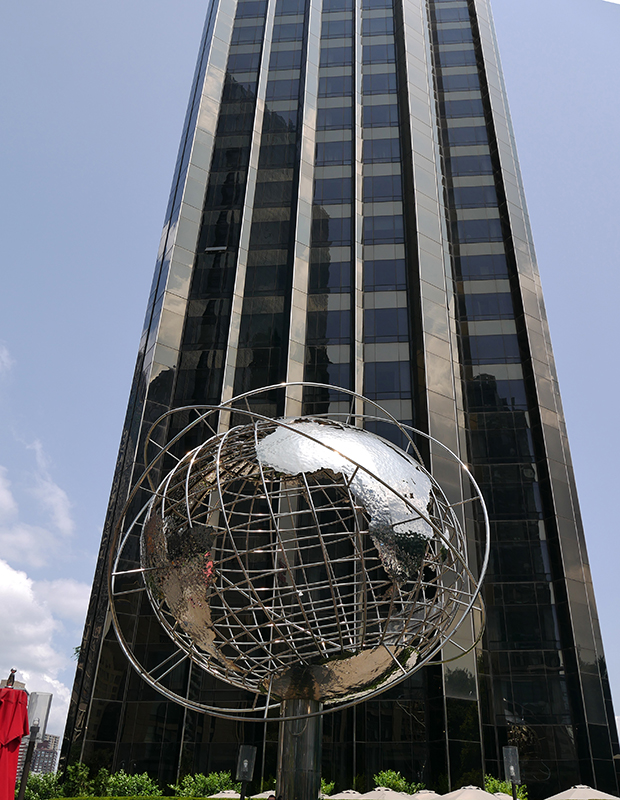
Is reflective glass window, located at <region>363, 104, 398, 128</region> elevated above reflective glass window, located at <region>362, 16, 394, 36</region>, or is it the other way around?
reflective glass window, located at <region>362, 16, 394, 36</region>

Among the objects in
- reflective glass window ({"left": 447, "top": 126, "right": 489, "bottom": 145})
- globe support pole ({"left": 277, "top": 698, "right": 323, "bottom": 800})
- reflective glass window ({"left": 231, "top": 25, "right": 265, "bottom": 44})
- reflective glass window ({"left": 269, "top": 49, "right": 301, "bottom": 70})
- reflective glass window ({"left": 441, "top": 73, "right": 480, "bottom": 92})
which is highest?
reflective glass window ({"left": 231, "top": 25, "right": 265, "bottom": 44})

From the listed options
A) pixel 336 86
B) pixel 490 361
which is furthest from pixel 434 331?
pixel 336 86

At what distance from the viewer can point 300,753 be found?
966cm

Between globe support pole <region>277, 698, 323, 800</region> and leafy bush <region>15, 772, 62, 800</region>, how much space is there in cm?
1674

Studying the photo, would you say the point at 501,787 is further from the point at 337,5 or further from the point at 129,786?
the point at 337,5

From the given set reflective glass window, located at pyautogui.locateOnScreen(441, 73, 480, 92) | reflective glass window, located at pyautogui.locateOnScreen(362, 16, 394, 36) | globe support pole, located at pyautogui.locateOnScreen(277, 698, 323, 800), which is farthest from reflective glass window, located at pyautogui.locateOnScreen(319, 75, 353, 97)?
globe support pole, located at pyautogui.locateOnScreen(277, 698, 323, 800)

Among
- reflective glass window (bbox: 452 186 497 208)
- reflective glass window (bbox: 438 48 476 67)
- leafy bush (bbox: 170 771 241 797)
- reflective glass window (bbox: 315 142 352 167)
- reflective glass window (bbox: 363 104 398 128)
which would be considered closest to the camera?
leafy bush (bbox: 170 771 241 797)

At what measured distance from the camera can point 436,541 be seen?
1068 cm

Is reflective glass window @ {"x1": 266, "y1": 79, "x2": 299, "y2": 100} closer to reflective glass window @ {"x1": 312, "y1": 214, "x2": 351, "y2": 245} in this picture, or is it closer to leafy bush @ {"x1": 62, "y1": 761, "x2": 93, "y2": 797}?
reflective glass window @ {"x1": 312, "y1": 214, "x2": 351, "y2": 245}

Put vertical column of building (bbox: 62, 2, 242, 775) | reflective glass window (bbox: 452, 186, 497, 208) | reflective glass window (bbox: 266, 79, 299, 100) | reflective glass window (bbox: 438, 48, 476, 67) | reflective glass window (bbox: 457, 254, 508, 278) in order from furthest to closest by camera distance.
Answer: reflective glass window (bbox: 438, 48, 476, 67) < reflective glass window (bbox: 266, 79, 299, 100) < reflective glass window (bbox: 452, 186, 497, 208) < reflective glass window (bbox: 457, 254, 508, 278) < vertical column of building (bbox: 62, 2, 242, 775)

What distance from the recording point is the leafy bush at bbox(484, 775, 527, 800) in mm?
22941

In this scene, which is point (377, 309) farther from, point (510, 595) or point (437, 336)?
point (510, 595)

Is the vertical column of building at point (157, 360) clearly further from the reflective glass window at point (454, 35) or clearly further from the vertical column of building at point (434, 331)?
the reflective glass window at point (454, 35)

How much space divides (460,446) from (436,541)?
19.7m
